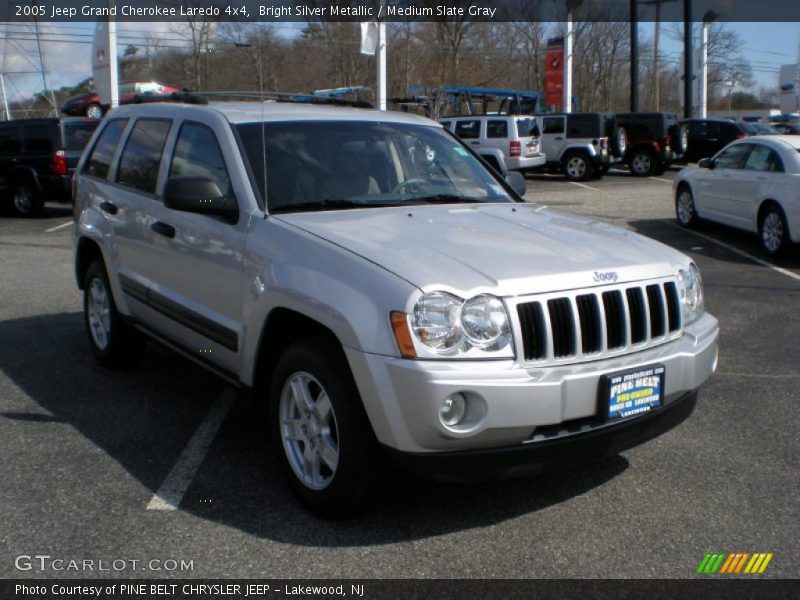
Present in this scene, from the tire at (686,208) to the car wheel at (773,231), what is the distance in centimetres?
225

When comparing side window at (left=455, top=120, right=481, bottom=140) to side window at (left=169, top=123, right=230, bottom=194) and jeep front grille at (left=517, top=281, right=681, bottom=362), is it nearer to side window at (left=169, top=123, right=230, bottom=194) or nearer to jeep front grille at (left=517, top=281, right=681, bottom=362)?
side window at (left=169, top=123, right=230, bottom=194)

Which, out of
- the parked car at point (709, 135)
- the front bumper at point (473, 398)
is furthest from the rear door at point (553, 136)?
the front bumper at point (473, 398)

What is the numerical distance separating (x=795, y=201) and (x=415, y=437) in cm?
934

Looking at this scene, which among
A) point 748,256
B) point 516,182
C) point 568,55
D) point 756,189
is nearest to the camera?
point 516,182

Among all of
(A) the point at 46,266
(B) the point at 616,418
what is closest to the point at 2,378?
(B) the point at 616,418

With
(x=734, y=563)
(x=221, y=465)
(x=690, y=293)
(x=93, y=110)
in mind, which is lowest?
(x=734, y=563)

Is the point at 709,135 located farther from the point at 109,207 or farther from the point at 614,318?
the point at 614,318

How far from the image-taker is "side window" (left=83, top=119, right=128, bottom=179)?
6.30m

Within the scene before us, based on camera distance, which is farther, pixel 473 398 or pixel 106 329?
pixel 106 329

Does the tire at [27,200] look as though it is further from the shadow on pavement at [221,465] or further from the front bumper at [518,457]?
the front bumper at [518,457]

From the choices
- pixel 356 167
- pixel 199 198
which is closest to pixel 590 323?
pixel 356 167

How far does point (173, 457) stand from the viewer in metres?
4.79

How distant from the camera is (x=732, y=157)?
1299 cm

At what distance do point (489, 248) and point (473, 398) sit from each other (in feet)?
2.68
